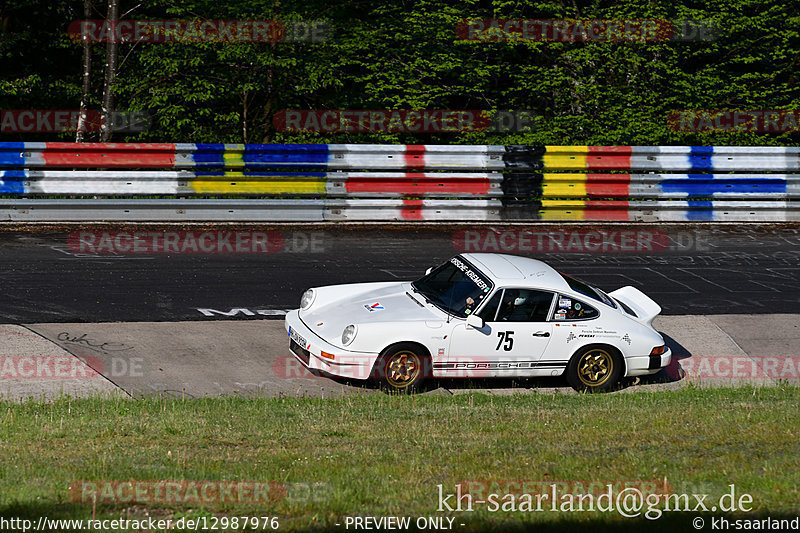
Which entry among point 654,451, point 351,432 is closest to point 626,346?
point 654,451

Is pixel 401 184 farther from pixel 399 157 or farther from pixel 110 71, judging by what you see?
pixel 110 71

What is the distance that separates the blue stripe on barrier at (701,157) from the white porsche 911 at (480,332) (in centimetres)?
822

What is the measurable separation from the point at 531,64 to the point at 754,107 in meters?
4.65

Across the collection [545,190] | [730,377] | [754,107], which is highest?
[754,107]

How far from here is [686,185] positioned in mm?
18188

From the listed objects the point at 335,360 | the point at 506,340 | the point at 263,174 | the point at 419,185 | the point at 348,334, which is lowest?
the point at 335,360

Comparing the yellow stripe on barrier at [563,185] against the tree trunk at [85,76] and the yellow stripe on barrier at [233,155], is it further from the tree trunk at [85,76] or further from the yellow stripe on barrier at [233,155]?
the tree trunk at [85,76]

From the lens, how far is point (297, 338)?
401 inches

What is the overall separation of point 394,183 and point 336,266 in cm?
334

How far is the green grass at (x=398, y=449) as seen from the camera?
5.90m

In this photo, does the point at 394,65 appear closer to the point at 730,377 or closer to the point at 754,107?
the point at 754,107

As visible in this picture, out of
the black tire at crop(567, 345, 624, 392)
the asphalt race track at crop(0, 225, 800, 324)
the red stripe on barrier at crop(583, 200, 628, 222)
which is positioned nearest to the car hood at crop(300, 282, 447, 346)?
the black tire at crop(567, 345, 624, 392)

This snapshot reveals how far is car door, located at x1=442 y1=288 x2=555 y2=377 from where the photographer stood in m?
9.91

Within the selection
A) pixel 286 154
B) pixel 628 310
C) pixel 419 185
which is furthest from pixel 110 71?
pixel 628 310
